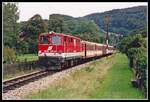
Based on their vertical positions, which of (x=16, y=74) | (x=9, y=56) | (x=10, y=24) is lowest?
(x=16, y=74)

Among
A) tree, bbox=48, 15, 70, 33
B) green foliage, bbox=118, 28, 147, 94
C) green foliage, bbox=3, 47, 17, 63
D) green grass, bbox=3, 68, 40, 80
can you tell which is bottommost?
green grass, bbox=3, 68, 40, 80

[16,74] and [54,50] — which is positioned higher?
[54,50]

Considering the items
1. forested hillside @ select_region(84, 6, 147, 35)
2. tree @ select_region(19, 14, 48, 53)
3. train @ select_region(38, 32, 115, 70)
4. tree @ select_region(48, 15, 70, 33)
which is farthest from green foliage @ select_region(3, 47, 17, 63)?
forested hillside @ select_region(84, 6, 147, 35)

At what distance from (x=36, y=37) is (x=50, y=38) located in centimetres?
231

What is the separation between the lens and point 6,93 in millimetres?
15781

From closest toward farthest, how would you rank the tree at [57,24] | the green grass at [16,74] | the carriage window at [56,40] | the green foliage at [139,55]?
the green foliage at [139,55], the green grass at [16,74], the carriage window at [56,40], the tree at [57,24]

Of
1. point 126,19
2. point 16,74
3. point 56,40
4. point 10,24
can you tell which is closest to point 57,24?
point 10,24

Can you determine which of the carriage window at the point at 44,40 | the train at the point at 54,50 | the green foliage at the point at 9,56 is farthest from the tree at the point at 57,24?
the green foliage at the point at 9,56

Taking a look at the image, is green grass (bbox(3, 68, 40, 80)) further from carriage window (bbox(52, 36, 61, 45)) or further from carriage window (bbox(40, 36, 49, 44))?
carriage window (bbox(52, 36, 61, 45))

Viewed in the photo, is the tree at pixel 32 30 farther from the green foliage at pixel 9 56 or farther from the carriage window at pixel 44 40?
the green foliage at pixel 9 56

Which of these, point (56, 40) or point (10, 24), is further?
point (10, 24)

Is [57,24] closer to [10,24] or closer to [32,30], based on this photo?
[32,30]

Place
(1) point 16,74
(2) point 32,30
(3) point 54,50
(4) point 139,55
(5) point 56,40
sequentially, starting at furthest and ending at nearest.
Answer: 1. (2) point 32,30
2. (5) point 56,40
3. (3) point 54,50
4. (1) point 16,74
5. (4) point 139,55

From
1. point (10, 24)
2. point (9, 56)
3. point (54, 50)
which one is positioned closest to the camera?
point (9, 56)
